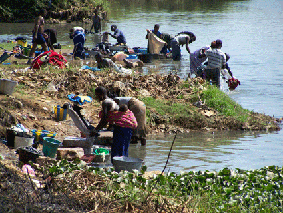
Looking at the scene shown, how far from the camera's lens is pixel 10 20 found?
3684 centimetres

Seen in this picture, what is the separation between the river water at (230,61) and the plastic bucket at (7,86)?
2.73 meters

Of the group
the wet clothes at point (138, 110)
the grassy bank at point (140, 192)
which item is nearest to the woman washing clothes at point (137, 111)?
the wet clothes at point (138, 110)

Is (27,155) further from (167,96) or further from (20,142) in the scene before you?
(167,96)

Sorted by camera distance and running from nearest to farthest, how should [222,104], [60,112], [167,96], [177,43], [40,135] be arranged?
[40,135]
[60,112]
[222,104]
[167,96]
[177,43]

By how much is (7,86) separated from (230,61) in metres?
14.0

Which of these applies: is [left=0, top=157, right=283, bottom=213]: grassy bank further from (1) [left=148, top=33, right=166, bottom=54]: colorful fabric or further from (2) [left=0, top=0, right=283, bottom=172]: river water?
(1) [left=148, top=33, right=166, bottom=54]: colorful fabric

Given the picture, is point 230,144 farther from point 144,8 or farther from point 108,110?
point 144,8

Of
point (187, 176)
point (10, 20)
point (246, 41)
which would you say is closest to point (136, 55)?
point (187, 176)

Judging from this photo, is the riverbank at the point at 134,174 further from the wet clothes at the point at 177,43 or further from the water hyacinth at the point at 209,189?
the wet clothes at the point at 177,43

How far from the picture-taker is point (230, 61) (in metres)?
21.7

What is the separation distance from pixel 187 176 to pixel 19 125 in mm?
3729

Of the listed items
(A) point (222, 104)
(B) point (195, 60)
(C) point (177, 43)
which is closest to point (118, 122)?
(A) point (222, 104)

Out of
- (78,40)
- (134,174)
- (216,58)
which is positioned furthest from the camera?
(78,40)

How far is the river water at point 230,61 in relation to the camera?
344 inches
